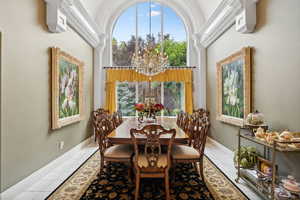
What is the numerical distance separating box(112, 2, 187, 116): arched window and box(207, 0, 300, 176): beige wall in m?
2.86

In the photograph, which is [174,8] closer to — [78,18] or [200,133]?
[78,18]

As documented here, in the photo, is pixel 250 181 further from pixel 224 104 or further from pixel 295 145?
pixel 224 104

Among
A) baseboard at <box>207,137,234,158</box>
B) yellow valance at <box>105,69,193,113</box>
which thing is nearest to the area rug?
baseboard at <box>207,137,234,158</box>

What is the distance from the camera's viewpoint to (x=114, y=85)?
19.6 ft

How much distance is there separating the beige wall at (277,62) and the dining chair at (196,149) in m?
1.00

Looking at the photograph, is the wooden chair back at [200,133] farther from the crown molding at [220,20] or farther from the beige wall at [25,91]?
the beige wall at [25,91]

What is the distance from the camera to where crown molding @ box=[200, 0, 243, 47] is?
11.4 feet

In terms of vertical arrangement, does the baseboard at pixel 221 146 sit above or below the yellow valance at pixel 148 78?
below

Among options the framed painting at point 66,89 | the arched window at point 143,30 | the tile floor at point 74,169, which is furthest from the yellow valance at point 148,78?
the tile floor at point 74,169

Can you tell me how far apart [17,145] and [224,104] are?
158 inches

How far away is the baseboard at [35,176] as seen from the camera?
7.61 ft

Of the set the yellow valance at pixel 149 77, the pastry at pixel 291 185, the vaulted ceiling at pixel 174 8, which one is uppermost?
the vaulted ceiling at pixel 174 8

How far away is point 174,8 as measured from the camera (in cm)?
620

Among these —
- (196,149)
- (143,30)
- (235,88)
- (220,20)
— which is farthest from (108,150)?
(143,30)
